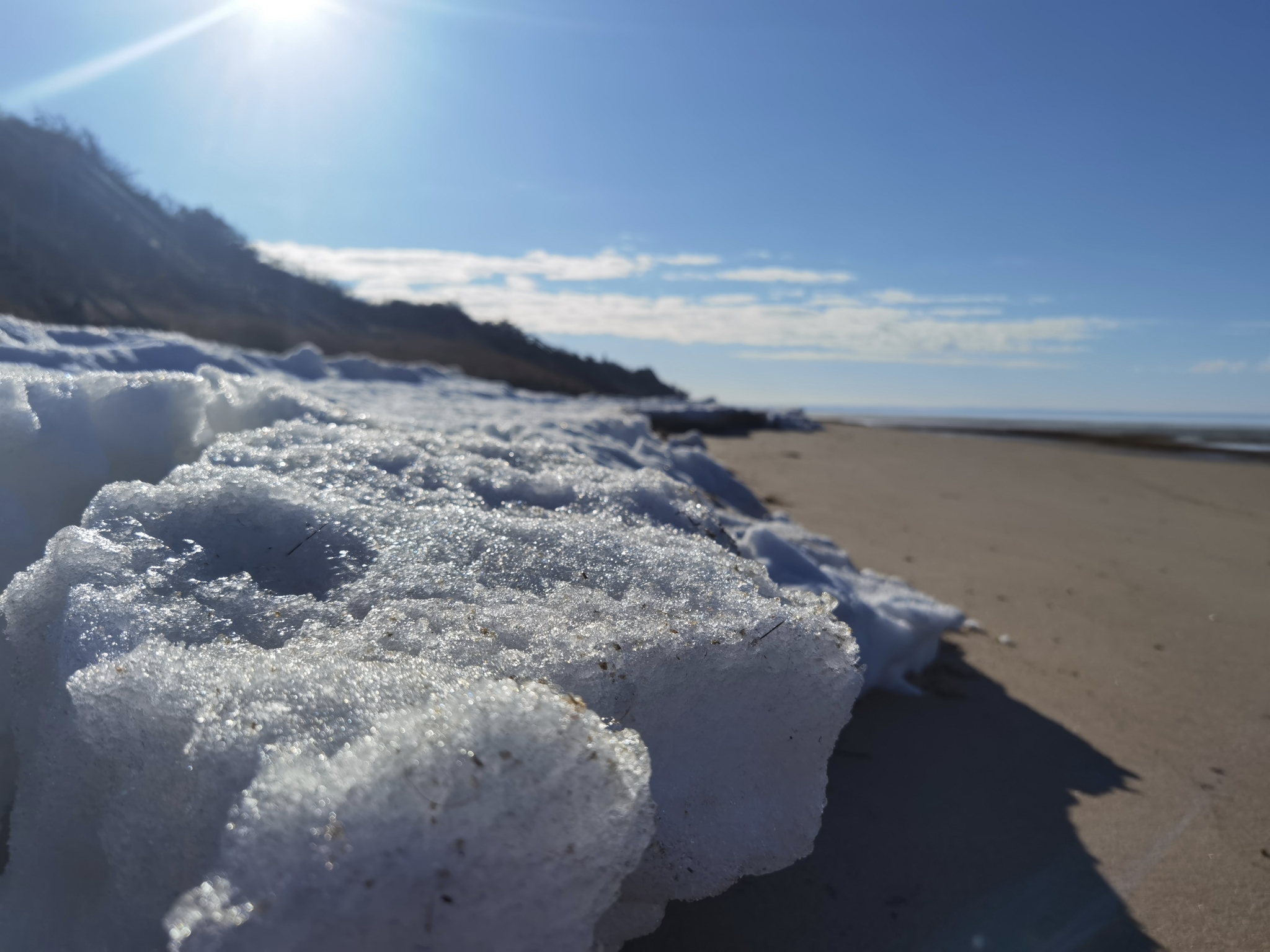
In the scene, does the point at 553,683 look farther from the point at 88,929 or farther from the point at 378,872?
the point at 88,929

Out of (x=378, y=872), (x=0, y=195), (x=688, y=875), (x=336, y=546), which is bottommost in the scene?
(x=688, y=875)

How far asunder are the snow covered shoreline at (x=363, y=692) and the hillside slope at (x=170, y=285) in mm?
8274

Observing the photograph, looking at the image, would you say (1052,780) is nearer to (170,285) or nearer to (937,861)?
(937,861)

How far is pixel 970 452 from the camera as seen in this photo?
8.52m

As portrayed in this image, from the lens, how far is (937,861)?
121 cm

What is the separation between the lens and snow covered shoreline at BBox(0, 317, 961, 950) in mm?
587

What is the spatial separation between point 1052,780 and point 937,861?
0.45 m

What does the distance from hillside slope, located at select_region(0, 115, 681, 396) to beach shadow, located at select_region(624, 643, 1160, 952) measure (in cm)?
915

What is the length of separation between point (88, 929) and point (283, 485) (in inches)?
26.4

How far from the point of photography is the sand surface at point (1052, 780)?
1.08 m

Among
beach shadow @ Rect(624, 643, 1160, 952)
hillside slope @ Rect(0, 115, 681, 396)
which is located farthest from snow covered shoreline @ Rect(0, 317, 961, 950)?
hillside slope @ Rect(0, 115, 681, 396)

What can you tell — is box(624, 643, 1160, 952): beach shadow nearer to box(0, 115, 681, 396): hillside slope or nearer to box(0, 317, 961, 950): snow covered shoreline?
box(0, 317, 961, 950): snow covered shoreline

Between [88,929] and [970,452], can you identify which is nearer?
Answer: [88,929]

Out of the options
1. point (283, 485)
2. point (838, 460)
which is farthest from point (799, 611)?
point (838, 460)
